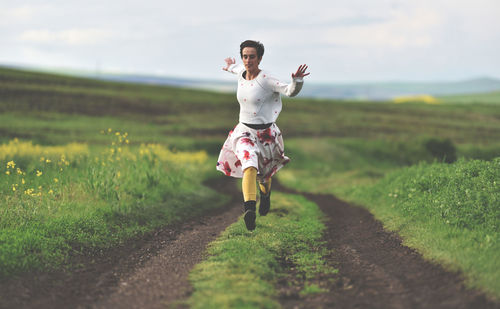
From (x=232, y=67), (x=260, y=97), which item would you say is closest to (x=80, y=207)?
(x=232, y=67)

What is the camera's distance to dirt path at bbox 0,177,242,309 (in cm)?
624

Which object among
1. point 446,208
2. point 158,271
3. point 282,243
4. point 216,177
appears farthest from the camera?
point 216,177

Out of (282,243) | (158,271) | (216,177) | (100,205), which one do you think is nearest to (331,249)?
(282,243)

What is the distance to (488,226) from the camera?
27.7 ft

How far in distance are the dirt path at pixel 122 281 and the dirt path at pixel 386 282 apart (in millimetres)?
1762

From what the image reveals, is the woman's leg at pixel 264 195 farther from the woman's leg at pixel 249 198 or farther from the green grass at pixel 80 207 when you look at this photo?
the green grass at pixel 80 207

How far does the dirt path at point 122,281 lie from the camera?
6.24m

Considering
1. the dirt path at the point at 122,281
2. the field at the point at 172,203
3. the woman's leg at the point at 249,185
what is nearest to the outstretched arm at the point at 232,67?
the woman's leg at the point at 249,185

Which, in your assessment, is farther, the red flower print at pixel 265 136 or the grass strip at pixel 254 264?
the red flower print at pixel 265 136

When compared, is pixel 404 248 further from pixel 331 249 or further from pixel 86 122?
pixel 86 122

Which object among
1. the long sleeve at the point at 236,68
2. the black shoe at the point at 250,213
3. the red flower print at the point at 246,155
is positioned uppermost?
the long sleeve at the point at 236,68

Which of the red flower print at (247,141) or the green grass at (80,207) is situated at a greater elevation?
the red flower print at (247,141)

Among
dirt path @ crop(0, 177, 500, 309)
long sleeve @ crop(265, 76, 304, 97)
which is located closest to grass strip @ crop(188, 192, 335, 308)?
dirt path @ crop(0, 177, 500, 309)

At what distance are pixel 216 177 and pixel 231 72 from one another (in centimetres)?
2020
